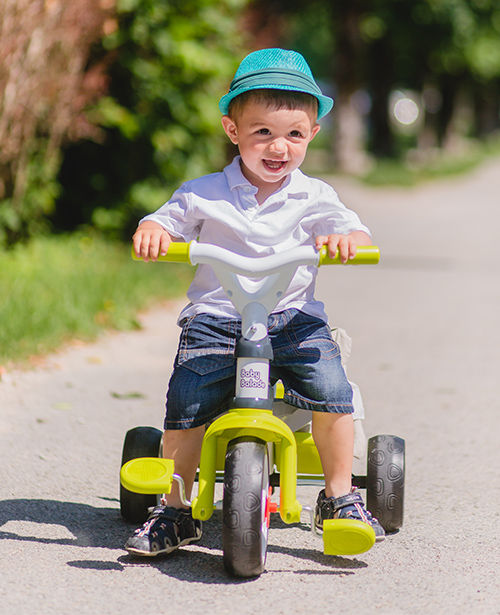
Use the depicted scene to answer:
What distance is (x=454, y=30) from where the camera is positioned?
24547 millimetres

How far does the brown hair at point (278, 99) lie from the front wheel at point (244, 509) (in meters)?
1.06

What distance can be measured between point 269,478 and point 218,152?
7095mm

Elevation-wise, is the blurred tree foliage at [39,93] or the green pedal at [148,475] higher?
the blurred tree foliage at [39,93]

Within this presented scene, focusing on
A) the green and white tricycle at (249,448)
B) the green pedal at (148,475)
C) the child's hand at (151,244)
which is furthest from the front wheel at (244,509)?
the child's hand at (151,244)

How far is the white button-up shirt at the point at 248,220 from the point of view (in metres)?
3.36

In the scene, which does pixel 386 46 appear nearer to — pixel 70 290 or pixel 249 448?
pixel 70 290

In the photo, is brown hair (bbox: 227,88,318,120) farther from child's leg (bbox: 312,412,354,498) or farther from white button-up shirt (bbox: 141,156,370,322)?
child's leg (bbox: 312,412,354,498)

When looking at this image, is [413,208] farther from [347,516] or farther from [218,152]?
[347,516]

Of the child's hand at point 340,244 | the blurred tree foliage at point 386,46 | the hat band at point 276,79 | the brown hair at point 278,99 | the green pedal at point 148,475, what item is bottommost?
the green pedal at point 148,475

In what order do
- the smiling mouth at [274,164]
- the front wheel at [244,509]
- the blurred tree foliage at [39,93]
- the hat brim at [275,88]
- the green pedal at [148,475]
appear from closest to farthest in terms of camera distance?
the front wheel at [244,509] → the green pedal at [148,475] → the hat brim at [275,88] → the smiling mouth at [274,164] → the blurred tree foliage at [39,93]

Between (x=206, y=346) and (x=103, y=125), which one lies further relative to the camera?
(x=103, y=125)

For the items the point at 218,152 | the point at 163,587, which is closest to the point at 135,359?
the point at 163,587

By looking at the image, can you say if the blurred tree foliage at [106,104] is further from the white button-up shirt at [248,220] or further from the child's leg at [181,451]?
the child's leg at [181,451]

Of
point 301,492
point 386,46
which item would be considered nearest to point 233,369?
point 301,492
